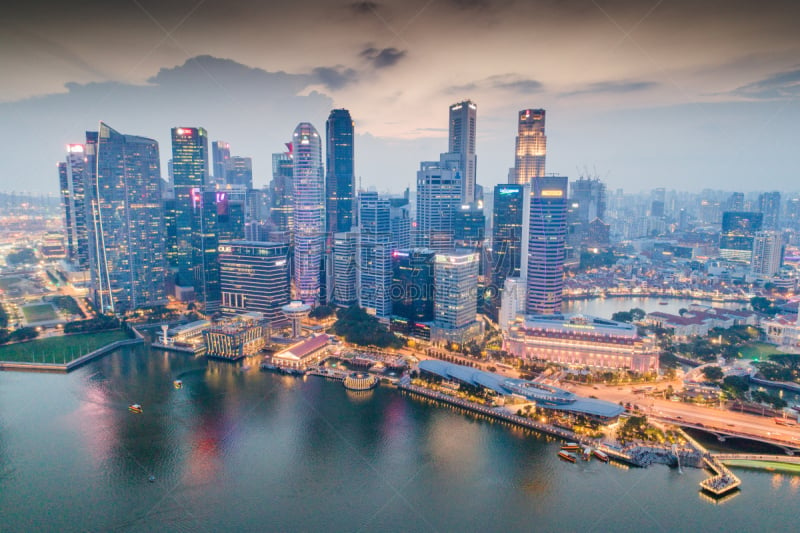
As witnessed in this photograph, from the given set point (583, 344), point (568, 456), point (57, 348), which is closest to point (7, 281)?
point (57, 348)

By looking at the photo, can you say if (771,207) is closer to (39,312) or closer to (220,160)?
(220,160)

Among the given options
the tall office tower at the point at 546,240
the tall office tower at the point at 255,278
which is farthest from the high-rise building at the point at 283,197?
the tall office tower at the point at 546,240

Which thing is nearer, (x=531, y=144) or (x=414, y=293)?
(x=414, y=293)

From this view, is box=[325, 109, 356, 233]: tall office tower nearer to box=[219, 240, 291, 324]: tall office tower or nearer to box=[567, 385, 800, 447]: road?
box=[219, 240, 291, 324]: tall office tower

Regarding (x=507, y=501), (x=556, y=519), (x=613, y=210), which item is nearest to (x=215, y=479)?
(x=507, y=501)

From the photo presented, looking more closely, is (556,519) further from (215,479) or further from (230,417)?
(230,417)

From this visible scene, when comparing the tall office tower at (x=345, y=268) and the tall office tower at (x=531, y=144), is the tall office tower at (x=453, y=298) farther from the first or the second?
the tall office tower at (x=531, y=144)

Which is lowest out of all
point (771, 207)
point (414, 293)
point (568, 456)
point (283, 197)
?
point (568, 456)
